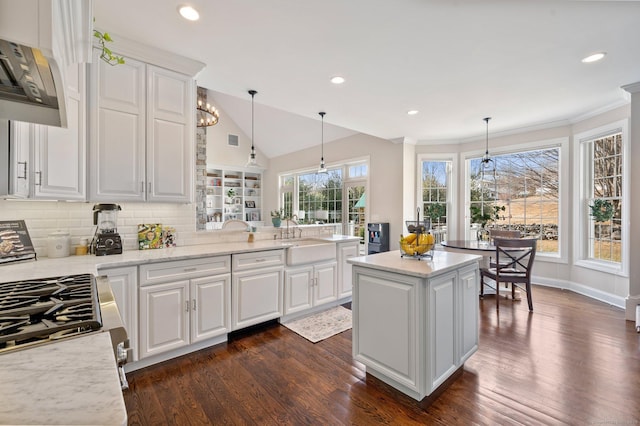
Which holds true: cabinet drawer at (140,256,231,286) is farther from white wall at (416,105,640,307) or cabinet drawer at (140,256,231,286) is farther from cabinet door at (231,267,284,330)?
white wall at (416,105,640,307)

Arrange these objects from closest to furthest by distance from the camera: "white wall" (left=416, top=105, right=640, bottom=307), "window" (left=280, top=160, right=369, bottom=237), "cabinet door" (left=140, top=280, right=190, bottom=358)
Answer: "cabinet door" (left=140, top=280, right=190, bottom=358)
"white wall" (left=416, top=105, right=640, bottom=307)
"window" (left=280, top=160, right=369, bottom=237)

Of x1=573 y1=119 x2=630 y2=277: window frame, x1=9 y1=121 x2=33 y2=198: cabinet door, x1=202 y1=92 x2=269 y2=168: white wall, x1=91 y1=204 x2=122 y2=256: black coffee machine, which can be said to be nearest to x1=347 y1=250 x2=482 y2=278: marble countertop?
x1=91 y1=204 x2=122 y2=256: black coffee machine

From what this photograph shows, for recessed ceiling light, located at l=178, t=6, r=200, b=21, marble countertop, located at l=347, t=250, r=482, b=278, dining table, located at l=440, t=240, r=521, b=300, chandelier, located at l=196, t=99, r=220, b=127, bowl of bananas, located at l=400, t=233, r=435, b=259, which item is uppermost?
chandelier, located at l=196, t=99, r=220, b=127

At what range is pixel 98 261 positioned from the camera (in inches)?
84.0

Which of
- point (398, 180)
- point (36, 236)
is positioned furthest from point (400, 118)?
point (36, 236)

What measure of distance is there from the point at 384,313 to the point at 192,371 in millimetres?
1605

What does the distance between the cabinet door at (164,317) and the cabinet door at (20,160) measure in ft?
3.31

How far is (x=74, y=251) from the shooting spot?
240cm

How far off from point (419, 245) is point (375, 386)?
109 cm

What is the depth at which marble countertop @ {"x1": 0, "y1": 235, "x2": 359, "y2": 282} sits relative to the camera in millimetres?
1678

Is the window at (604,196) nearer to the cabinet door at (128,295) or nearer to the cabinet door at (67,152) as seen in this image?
the cabinet door at (128,295)

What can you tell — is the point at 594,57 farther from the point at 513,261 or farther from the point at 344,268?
the point at 344,268

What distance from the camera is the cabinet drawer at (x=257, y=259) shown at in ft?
9.21

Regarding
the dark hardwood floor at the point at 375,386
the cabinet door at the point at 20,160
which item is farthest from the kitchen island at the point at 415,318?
the cabinet door at the point at 20,160
